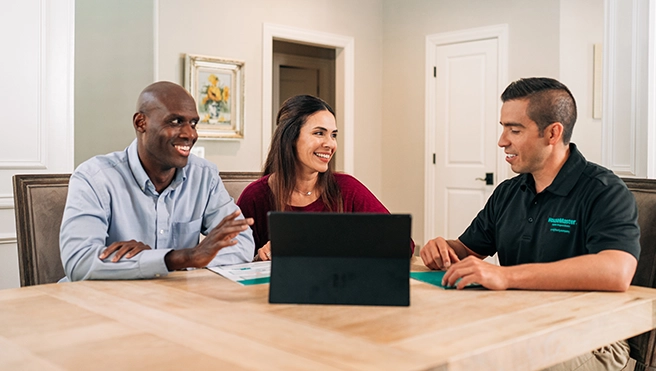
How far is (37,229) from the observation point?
1857mm

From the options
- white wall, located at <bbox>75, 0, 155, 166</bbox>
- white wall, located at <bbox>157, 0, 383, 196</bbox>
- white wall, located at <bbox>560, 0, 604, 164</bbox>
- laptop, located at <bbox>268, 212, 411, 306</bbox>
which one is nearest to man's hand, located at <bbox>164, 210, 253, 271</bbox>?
laptop, located at <bbox>268, 212, 411, 306</bbox>

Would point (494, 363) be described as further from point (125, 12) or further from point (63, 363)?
point (125, 12)

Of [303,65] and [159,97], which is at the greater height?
[303,65]

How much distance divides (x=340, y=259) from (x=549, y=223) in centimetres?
78

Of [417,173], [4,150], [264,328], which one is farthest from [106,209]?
[417,173]

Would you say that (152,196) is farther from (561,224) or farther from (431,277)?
(561,224)

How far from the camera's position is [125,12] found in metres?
4.73

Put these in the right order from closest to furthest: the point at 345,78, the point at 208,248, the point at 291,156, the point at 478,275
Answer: the point at 478,275 → the point at 208,248 → the point at 291,156 → the point at 345,78

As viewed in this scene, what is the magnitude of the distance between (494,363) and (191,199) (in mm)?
1315

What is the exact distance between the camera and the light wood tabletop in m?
0.88

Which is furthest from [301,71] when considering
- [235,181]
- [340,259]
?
[340,259]

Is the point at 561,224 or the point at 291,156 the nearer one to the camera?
the point at 561,224

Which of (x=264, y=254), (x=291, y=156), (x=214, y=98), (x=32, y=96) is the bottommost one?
(x=264, y=254)

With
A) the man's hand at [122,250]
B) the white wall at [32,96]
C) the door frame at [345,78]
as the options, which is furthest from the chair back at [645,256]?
the door frame at [345,78]
